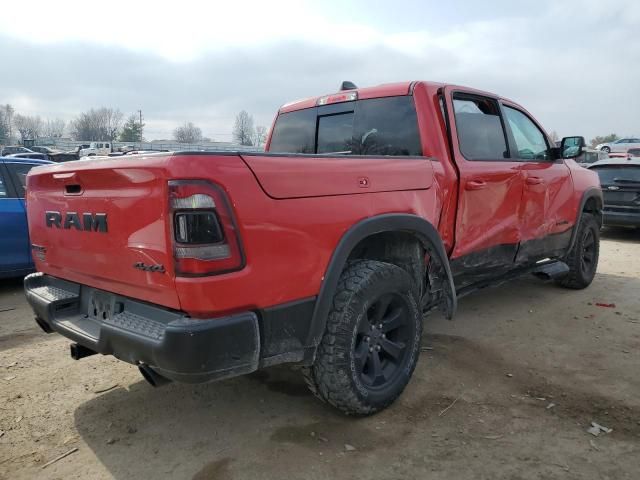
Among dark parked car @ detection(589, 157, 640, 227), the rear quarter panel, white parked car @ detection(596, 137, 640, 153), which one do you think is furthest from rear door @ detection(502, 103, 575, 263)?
white parked car @ detection(596, 137, 640, 153)

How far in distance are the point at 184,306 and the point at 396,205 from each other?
1.38 metres

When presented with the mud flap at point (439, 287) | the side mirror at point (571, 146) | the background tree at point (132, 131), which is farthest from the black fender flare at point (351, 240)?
the background tree at point (132, 131)

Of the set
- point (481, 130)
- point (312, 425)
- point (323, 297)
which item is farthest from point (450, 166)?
point (312, 425)

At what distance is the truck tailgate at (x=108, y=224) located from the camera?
2174mm

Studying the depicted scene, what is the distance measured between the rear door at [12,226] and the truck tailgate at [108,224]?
2.98 meters

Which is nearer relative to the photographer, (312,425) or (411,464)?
(411,464)

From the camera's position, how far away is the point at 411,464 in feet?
8.13

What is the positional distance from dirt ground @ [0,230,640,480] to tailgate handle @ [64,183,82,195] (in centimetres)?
132

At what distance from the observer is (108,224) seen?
2.44 m

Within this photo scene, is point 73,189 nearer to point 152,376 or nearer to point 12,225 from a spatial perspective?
point 152,376

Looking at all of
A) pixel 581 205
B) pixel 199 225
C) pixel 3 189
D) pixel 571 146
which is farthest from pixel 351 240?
pixel 3 189

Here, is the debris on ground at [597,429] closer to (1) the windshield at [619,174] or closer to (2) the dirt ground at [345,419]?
(2) the dirt ground at [345,419]

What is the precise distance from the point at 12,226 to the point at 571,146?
19.5ft

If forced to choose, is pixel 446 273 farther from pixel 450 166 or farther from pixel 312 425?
pixel 312 425
